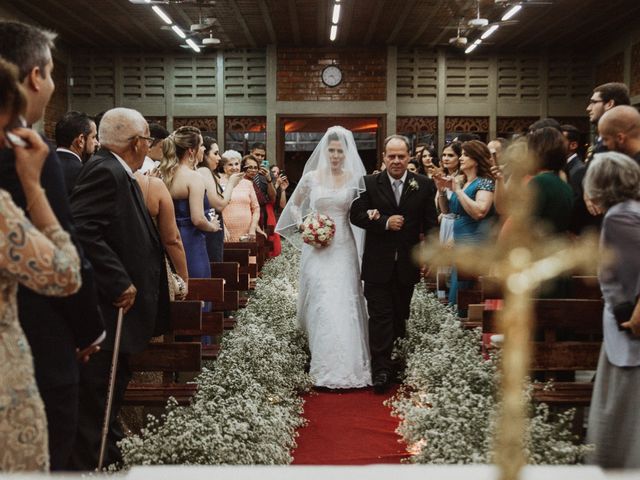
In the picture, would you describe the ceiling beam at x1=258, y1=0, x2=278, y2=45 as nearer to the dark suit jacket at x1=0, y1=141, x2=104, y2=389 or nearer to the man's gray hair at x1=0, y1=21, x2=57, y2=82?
the man's gray hair at x1=0, y1=21, x2=57, y2=82

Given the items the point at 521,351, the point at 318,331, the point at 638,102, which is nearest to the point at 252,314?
the point at 318,331

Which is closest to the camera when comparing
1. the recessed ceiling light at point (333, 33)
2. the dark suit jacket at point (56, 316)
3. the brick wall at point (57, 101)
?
the dark suit jacket at point (56, 316)

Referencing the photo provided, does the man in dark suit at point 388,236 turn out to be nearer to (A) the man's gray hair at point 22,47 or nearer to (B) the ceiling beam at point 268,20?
(A) the man's gray hair at point 22,47

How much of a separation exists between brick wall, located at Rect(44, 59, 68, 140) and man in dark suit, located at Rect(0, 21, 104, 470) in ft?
51.7

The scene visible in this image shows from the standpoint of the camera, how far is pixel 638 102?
1565 centimetres

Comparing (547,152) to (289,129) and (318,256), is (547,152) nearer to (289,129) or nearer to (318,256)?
(318,256)

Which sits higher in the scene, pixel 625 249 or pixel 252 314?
pixel 625 249

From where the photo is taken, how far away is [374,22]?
16.2 m

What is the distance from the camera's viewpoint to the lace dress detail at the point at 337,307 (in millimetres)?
6348

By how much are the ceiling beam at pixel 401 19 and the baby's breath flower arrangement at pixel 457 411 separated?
972 centimetres

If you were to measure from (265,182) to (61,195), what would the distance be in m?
9.40

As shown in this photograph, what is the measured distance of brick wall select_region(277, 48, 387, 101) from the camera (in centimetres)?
1870

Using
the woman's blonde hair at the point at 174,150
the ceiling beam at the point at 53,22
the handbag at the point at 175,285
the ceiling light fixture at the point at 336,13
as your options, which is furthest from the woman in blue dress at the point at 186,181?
the ceiling beam at the point at 53,22

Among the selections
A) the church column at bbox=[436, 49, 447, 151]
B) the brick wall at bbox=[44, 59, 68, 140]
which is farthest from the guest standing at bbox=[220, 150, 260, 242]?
the church column at bbox=[436, 49, 447, 151]
